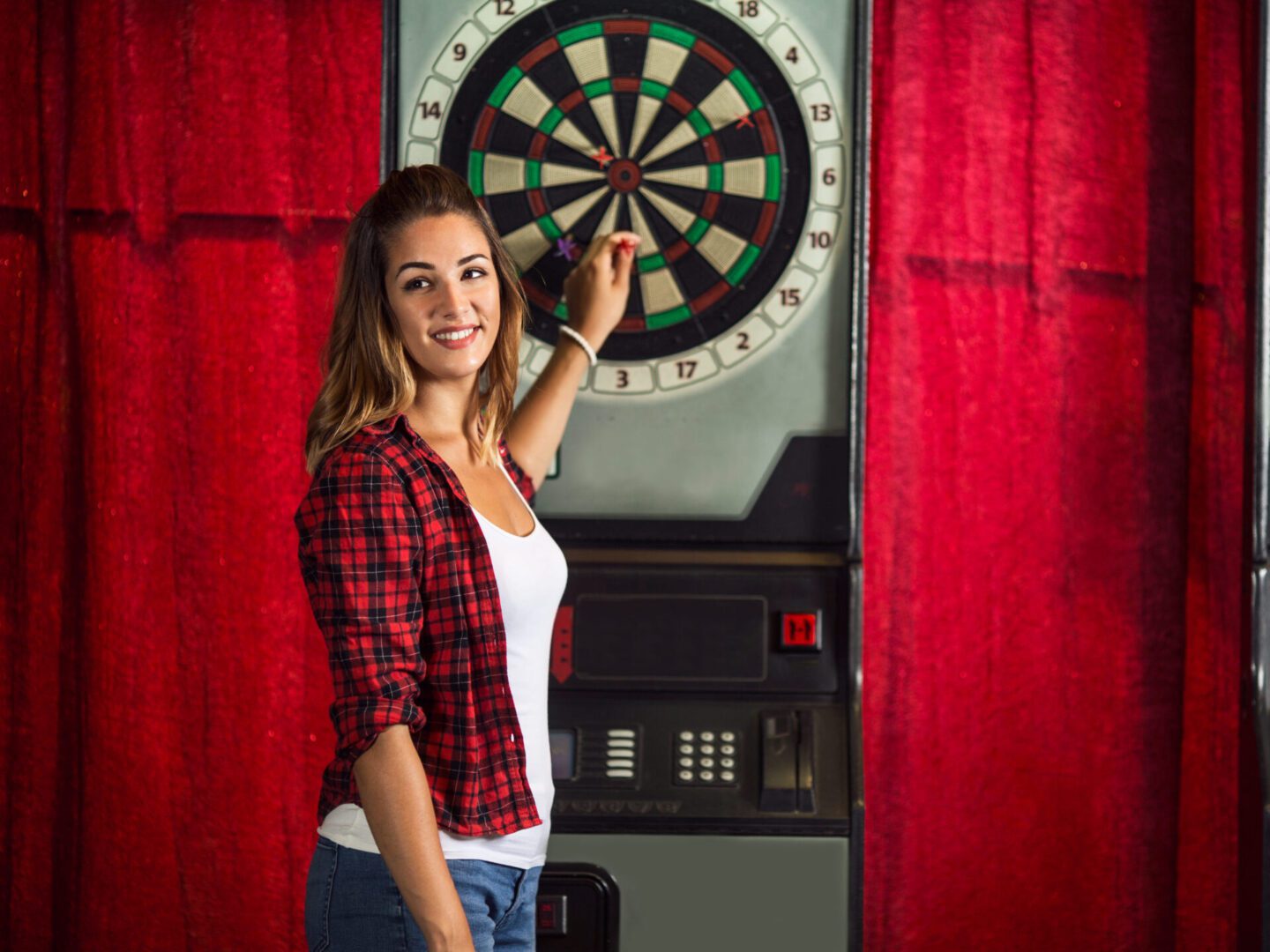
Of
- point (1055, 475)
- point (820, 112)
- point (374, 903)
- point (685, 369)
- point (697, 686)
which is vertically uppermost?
point (820, 112)

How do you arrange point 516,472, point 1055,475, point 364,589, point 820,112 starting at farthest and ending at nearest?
1. point 1055,475
2. point 820,112
3. point 516,472
4. point 364,589

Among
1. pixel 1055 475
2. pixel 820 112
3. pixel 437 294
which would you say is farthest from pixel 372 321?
pixel 1055 475

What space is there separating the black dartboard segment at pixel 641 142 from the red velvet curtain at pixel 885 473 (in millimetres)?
615

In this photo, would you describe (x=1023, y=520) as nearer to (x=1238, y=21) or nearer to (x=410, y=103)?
(x=1238, y=21)

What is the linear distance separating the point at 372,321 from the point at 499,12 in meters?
0.62

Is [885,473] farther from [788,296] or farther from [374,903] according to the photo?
[374,903]

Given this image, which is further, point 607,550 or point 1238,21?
point 1238,21

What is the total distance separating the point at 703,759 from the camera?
163 cm

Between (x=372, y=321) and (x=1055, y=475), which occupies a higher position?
(x=372, y=321)

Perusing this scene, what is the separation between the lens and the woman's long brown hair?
1.32m

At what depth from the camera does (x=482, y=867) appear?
4.28 feet

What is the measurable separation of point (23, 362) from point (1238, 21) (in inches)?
89.2

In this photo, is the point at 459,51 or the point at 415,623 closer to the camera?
the point at 415,623

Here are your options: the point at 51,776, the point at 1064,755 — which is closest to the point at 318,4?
the point at 51,776
